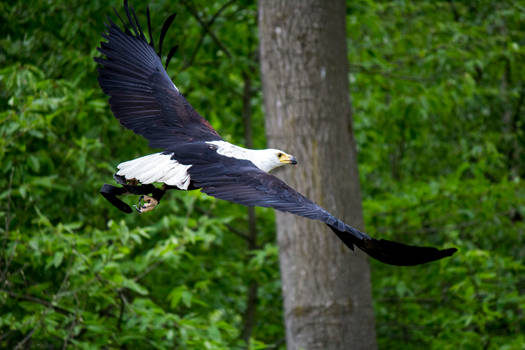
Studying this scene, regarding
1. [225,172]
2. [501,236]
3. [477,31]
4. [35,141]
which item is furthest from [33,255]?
[477,31]

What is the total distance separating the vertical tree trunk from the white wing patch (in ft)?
7.40

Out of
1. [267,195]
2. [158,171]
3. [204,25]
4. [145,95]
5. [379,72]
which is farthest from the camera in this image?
[379,72]

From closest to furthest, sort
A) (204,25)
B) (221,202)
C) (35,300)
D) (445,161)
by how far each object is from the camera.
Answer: (35,300) < (204,25) < (221,202) < (445,161)

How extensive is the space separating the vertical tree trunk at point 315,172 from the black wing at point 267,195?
2228mm

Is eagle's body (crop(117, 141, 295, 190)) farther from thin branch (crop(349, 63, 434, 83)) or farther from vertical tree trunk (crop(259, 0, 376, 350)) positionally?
thin branch (crop(349, 63, 434, 83))

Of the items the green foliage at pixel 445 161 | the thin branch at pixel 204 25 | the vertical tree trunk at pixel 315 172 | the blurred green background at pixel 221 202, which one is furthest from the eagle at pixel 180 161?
the green foliage at pixel 445 161

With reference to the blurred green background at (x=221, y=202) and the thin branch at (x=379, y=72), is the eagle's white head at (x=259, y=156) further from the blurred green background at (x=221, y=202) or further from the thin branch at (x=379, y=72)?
the thin branch at (x=379, y=72)

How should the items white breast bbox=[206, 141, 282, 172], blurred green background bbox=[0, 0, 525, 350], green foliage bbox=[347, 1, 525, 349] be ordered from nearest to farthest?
1. white breast bbox=[206, 141, 282, 172]
2. blurred green background bbox=[0, 0, 525, 350]
3. green foliage bbox=[347, 1, 525, 349]

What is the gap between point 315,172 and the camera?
4.61 meters

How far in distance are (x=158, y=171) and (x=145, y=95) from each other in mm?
854

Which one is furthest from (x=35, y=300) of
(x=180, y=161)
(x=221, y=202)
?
(x=221, y=202)

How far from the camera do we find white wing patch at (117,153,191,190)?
2.21 m

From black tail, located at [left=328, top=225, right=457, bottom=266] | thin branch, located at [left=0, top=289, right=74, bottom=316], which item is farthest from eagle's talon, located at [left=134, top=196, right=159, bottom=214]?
thin branch, located at [left=0, top=289, right=74, bottom=316]

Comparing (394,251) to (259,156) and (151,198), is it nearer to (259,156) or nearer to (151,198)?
(259,156)
